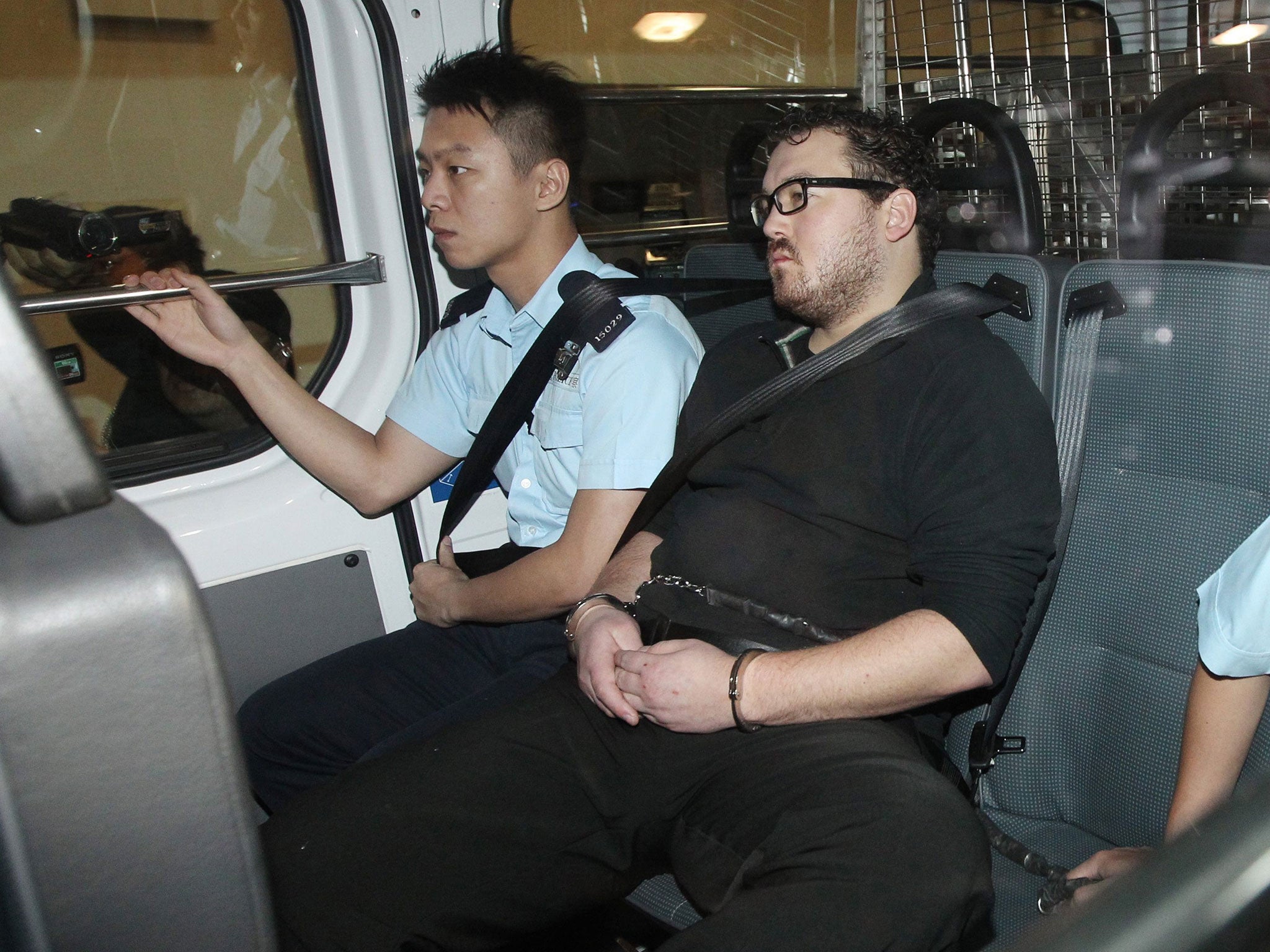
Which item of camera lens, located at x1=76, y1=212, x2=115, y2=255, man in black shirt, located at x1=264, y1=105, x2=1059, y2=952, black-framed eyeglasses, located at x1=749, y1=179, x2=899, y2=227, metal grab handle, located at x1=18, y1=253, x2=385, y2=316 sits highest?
camera lens, located at x1=76, y1=212, x2=115, y2=255

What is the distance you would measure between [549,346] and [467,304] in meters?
0.28

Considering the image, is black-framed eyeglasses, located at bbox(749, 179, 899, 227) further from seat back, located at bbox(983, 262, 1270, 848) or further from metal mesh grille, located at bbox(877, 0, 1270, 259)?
metal mesh grille, located at bbox(877, 0, 1270, 259)

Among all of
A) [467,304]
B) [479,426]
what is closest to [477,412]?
[479,426]

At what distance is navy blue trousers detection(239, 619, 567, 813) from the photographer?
2.07 m

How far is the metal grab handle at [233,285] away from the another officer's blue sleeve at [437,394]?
187mm

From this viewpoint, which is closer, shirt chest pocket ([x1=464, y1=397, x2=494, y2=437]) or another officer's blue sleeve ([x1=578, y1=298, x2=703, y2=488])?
another officer's blue sleeve ([x1=578, y1=298, x2=703, y2=488])

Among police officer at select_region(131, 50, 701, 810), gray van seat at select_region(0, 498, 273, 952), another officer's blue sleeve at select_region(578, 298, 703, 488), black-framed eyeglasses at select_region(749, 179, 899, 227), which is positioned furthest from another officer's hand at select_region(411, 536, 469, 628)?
gray van seat at select_region(0, 498, 273, 952)

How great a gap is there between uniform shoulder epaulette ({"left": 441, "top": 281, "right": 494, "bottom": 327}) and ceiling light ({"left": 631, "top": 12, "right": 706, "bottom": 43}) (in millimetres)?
751

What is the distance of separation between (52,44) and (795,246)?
1.37 m

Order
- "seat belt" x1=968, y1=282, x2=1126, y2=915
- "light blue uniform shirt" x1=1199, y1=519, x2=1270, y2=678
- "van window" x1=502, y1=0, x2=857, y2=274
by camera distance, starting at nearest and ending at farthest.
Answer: "light blue uniform shirt" x1=1199, y1=519, x2=1270, y2=678 < "seat belt" x1=968, y1=282, x2=1126, y2=915 < "van window" x1=502, y1=0, x2=857, y2=274

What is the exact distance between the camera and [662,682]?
1.54 meters

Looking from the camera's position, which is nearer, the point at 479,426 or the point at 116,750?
the point at 116,750

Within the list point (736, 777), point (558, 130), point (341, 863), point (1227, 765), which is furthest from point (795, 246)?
point (341, 863)

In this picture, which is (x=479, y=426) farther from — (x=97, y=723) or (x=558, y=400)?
(x=97, y=723)
